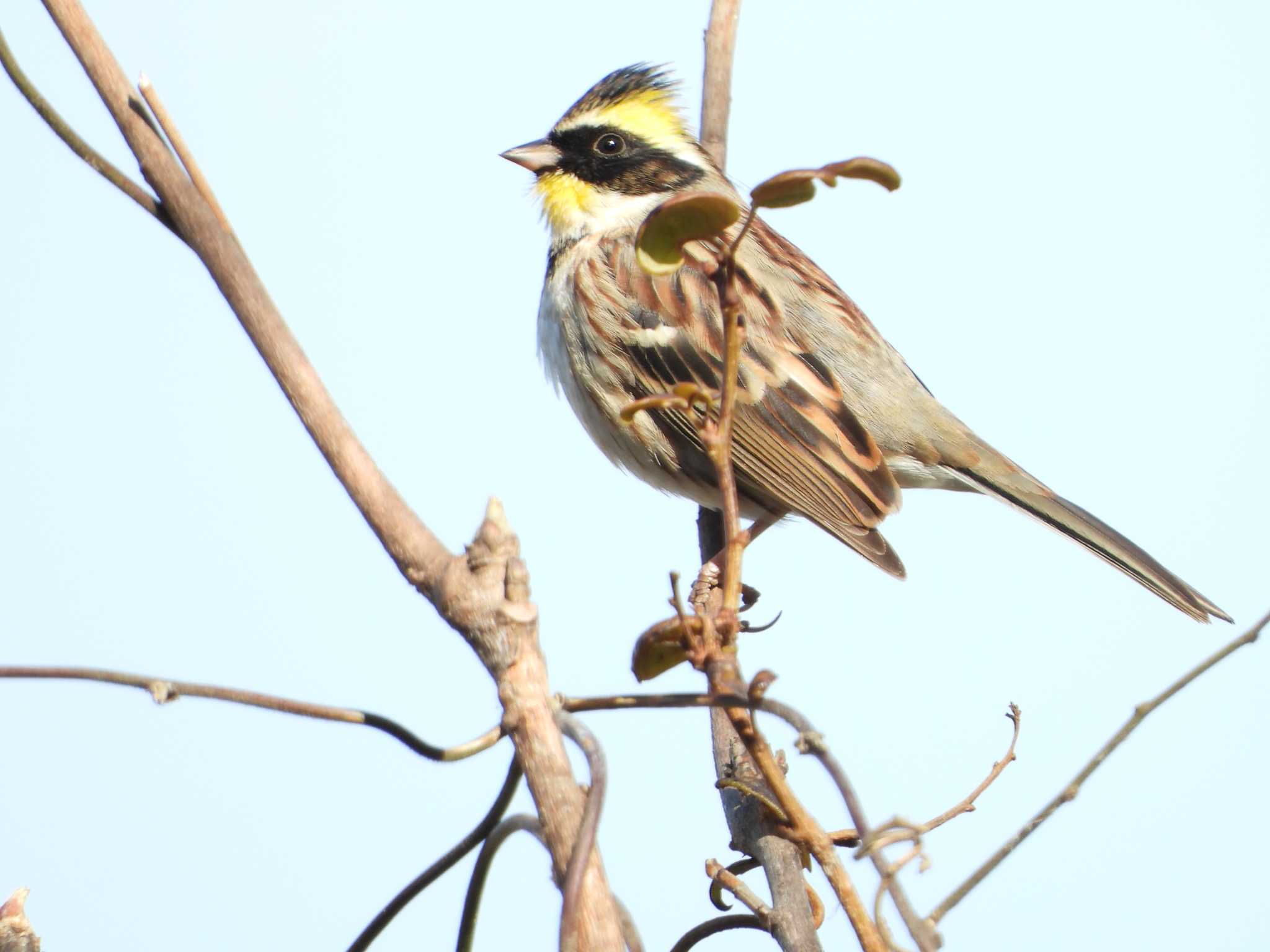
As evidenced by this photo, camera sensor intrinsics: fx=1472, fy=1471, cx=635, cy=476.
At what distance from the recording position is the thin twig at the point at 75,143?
1497 mm

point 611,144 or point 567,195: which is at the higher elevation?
point 611,144

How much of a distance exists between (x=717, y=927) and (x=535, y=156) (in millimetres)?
3713

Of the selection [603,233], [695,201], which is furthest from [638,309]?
[695,201]

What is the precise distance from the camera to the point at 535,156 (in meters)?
5.17

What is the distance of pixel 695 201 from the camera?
4.70ft

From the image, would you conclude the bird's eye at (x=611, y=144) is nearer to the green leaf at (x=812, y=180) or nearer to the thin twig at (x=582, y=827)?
the green leaf at (x=812, y=180)

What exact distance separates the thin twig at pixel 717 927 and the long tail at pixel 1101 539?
3.07 metres

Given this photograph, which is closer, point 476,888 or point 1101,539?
point 476,888

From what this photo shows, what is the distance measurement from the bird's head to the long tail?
1.47 meters

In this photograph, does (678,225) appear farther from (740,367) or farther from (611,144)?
(611,144)

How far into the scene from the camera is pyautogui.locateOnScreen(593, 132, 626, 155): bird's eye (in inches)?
205

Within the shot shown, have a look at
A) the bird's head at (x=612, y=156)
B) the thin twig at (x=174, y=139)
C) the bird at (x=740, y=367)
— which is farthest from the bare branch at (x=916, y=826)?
the bird's head at (x=612, y=156)

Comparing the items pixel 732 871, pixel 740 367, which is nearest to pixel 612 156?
pixel 740 367

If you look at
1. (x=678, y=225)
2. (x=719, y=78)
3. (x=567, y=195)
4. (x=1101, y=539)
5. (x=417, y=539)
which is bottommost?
(x=417, y=539)
